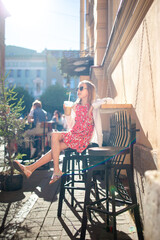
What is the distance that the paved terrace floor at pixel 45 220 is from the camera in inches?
113

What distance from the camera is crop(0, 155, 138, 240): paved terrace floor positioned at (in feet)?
9.41

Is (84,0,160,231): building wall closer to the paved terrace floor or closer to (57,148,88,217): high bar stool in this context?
the paved terrace floor

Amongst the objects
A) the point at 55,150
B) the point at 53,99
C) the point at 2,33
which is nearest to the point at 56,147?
the point at 55,150

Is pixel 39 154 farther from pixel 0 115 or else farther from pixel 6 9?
pixel 6 9

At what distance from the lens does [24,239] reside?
2.73 meters

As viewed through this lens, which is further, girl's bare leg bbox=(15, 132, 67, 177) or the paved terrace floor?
girl's bare leg bbox=(15, 132, 67, 177)

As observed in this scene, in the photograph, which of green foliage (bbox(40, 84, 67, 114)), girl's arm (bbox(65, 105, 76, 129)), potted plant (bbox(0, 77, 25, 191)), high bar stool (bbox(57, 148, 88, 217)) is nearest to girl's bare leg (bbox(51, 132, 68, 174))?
high bar stool (bbox(57, 148, 88, 217))

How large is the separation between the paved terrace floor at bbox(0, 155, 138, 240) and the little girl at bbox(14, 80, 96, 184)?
534 millimetres

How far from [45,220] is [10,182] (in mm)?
1696

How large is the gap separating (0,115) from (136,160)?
287cm

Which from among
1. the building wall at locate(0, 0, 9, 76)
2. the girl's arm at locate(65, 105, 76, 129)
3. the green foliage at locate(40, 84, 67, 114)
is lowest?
the girl's arm at locate(65, 105, 76, 129)

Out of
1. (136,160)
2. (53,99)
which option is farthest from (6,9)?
(136,160)

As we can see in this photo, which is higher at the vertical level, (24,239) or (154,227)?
(154,227)

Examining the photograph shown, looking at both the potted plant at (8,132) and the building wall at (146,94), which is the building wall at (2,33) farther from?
the building wall at (146,94)
